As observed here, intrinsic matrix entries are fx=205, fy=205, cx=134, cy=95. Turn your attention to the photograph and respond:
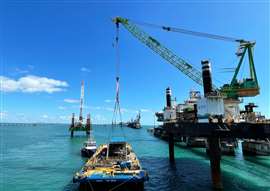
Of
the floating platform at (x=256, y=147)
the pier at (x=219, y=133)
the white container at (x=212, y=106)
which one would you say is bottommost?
the floating platform at (x=256, y=147)

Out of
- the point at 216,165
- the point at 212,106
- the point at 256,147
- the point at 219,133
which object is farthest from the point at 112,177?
the point at 256,147

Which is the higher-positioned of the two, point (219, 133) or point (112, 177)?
point (219, 133)

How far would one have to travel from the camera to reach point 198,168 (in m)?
37.6

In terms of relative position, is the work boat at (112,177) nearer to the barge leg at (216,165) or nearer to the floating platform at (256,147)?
the barge leg at (216,165)

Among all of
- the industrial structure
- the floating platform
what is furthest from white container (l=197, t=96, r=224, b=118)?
the floating platform

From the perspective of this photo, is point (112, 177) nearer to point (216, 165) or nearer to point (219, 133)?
point (216, 165)

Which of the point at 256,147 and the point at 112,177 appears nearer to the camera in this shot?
the point at 112,177

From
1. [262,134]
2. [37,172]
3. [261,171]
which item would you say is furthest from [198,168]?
[37,172]

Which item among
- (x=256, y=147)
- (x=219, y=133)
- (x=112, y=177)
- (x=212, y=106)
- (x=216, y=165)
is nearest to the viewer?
(x=112, y=177)

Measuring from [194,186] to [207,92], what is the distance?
13224 mm

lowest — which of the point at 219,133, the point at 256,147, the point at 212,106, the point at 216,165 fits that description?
the point at 256,147

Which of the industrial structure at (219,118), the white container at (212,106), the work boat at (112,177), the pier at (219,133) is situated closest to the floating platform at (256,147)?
the industrial structure at (219,118)

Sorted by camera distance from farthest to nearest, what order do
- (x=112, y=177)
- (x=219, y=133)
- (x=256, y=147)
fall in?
(x=256, y=147) < (x=219, y=133) < (x=112, y=177)

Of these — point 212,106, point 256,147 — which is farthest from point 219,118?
point 256,147
